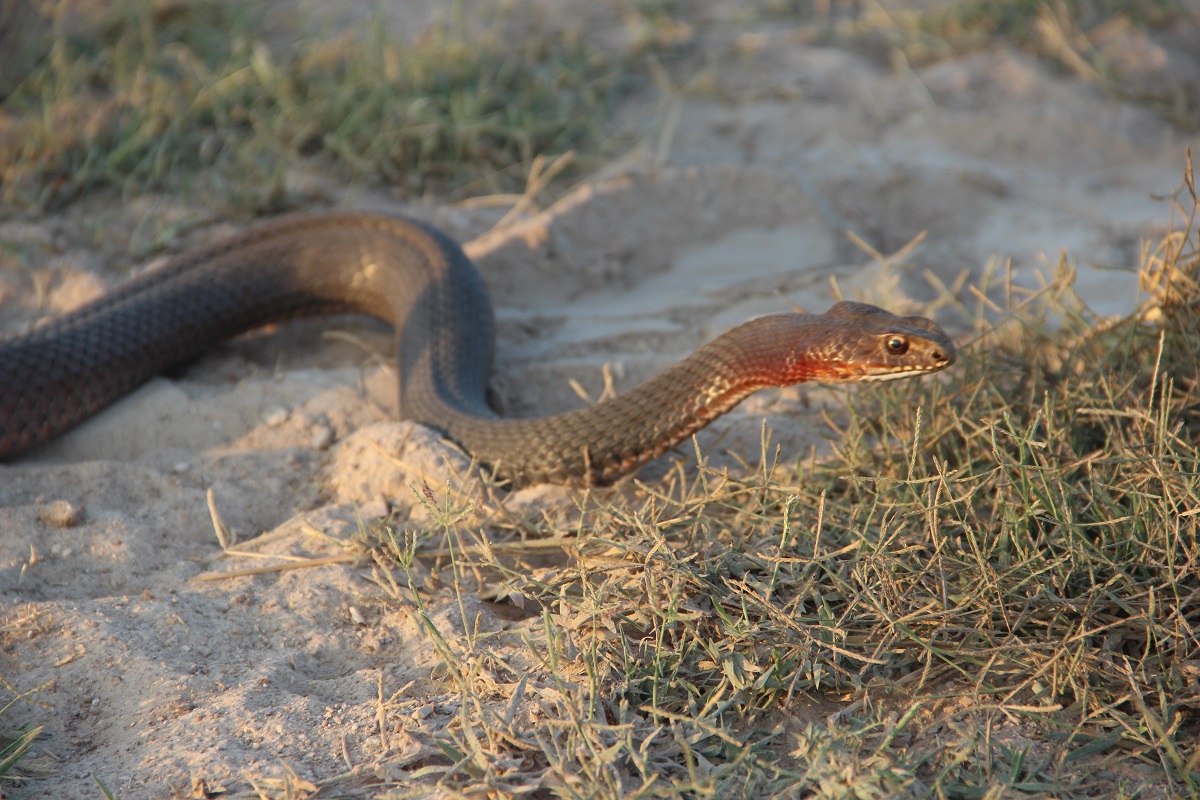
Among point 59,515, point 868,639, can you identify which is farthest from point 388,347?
point 868,639

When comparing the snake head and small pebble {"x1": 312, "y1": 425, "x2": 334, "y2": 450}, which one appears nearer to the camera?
the snake head

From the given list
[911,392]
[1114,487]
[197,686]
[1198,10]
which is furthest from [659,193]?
[1198,10]

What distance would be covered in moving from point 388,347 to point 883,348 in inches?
94.0

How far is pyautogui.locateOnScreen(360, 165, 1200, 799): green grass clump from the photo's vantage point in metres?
2.41

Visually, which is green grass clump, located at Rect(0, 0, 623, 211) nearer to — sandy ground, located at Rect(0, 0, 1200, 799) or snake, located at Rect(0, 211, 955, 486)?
sandy ground, located at Rect(0, 0, 1200, 799)

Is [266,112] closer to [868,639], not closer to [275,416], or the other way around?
[275,416]

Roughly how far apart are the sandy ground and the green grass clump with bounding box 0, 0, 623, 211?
23 centimetres

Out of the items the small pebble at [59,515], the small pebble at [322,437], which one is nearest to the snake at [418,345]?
the small pebble at [322,437]

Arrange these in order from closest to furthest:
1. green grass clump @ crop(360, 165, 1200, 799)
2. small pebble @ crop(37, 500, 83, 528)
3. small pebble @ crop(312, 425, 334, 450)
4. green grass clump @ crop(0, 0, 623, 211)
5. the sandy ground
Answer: green grass clump @ crop(360, 165, 1200, 799) < the sandy ground < small pebble @ crop(37, 500, 83, 528) < small pebble @ crop(312, 425, 334, 450) < green grass clump @ crop(0, 0, 623, 211)

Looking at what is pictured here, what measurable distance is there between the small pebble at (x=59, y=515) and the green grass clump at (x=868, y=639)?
120 cm

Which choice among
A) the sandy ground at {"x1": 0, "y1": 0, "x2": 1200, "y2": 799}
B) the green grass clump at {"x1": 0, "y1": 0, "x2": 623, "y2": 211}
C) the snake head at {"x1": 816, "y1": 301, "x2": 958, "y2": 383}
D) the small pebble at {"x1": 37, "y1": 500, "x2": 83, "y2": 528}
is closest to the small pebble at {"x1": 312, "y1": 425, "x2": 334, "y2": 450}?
the sandy ground at {"x1": 0, "y1": 0, "x2": 1200, "y2": 799}

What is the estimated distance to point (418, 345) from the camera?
14.4ft

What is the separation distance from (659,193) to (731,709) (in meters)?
3.28

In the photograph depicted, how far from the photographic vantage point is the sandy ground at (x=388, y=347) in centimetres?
275
